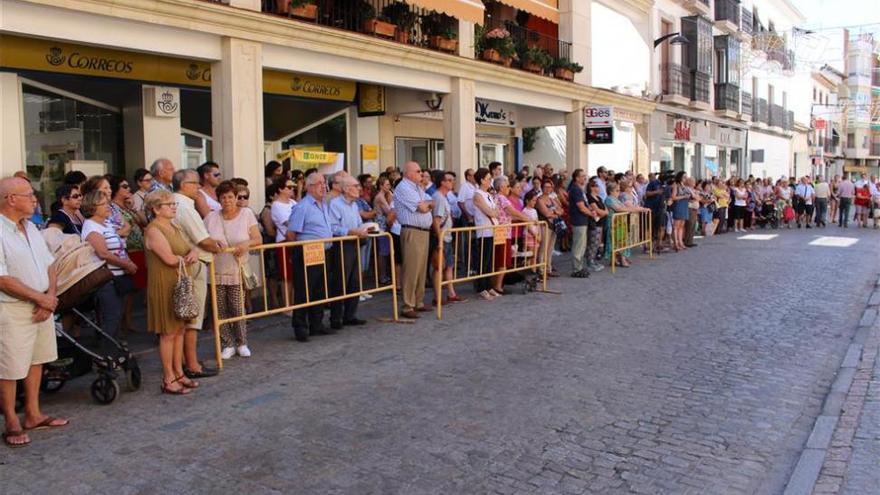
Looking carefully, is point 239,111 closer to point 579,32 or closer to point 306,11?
point 306,11

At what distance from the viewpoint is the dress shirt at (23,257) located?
5.17 meters

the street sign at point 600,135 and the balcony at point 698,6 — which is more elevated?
the balcony at point 698,6

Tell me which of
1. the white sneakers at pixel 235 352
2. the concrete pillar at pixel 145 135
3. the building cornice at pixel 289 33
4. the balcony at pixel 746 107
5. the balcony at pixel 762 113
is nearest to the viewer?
the white sneakers at pixel 235 352

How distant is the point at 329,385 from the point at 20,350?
2.37 m

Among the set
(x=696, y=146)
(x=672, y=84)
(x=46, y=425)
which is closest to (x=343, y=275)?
(x=46, y=425)

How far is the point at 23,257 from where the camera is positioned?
5281 mm

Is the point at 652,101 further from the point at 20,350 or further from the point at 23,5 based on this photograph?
the point at 20,350

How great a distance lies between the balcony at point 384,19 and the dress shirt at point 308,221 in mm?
4509

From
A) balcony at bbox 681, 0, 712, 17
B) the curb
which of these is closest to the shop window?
the curb

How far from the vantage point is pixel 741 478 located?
468 cm

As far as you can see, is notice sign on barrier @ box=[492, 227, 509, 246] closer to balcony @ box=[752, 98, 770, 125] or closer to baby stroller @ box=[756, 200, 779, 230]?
baby stroller @ box=[756, 200, 779, 230]

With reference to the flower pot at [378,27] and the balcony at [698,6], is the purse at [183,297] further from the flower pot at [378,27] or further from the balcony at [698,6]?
the balcony at [698,6]

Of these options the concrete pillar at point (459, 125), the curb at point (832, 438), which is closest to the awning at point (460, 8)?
the concrete pillar at point (459, 125)

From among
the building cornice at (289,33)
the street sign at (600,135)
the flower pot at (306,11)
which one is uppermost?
the flower pot at (306,11)
